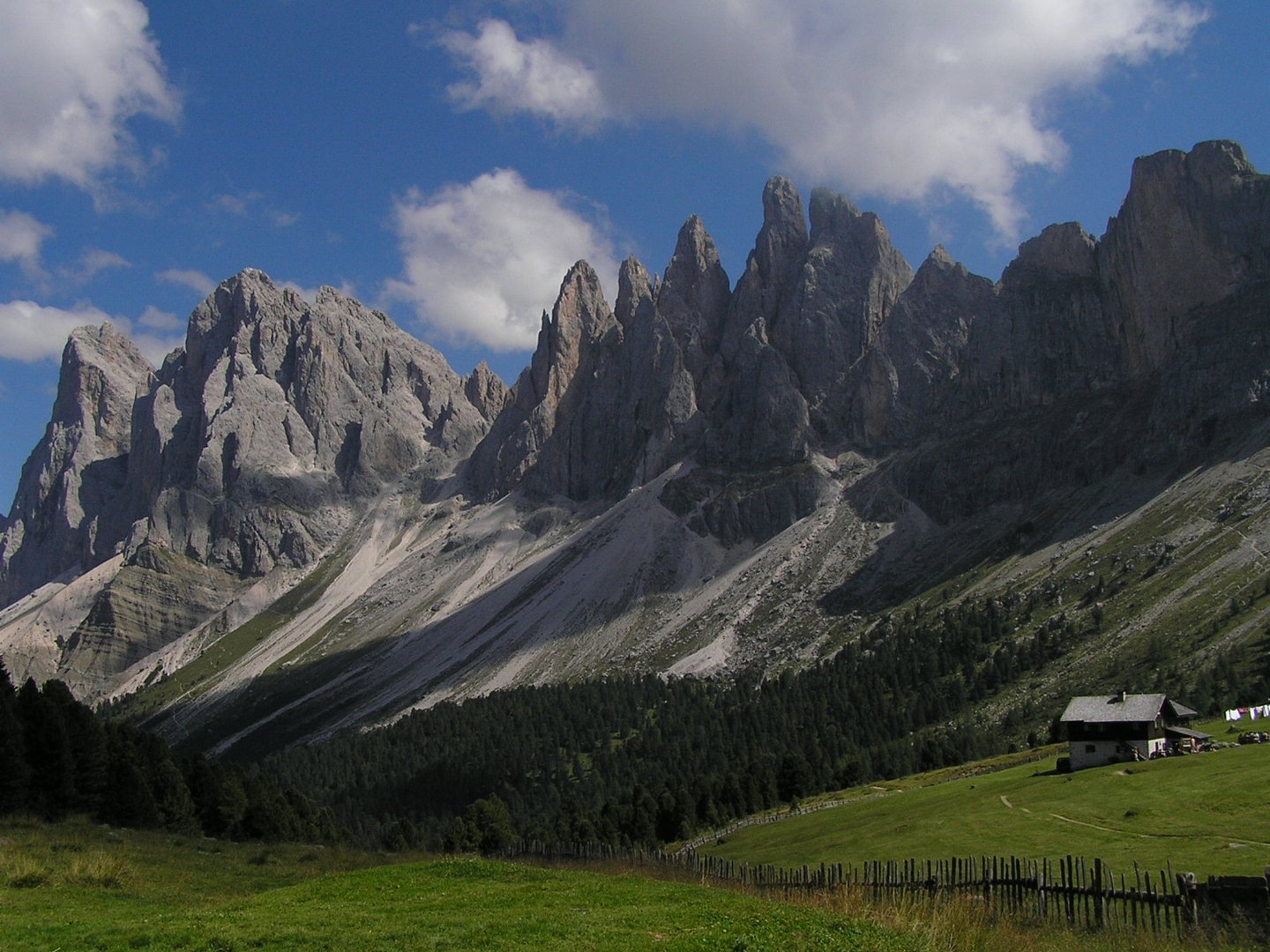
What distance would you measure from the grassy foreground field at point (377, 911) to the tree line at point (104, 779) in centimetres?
1336

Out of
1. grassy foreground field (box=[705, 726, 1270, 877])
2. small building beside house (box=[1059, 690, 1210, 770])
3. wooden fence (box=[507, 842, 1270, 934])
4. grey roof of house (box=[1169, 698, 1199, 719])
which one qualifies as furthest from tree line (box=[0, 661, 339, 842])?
grey roof of house (box=[1169, 698, 1199, 719])

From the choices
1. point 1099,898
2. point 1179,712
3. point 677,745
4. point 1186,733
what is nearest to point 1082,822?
point 1099,898

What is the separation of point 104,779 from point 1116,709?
2608 inches

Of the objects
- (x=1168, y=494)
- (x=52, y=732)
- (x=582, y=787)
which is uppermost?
(x=1168, y=494)

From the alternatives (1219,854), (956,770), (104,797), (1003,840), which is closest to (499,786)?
(956,770)

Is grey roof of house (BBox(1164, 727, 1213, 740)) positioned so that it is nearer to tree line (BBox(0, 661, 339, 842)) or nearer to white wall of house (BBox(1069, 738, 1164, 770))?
white wall of house (BBox(1069, 738, 1164, 770))

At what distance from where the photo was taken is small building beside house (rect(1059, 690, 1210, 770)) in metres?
68.8

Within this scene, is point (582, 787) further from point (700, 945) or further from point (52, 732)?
point (700, 945)

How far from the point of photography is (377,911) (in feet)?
83.7

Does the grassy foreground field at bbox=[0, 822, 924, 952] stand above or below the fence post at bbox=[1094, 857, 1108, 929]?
above

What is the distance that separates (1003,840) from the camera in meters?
43.7

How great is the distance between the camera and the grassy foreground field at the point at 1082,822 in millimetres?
37438

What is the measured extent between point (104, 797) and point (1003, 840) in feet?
158

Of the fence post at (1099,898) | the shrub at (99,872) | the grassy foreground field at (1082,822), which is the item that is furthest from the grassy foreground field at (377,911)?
the grassy foreground field at (1082,822)
